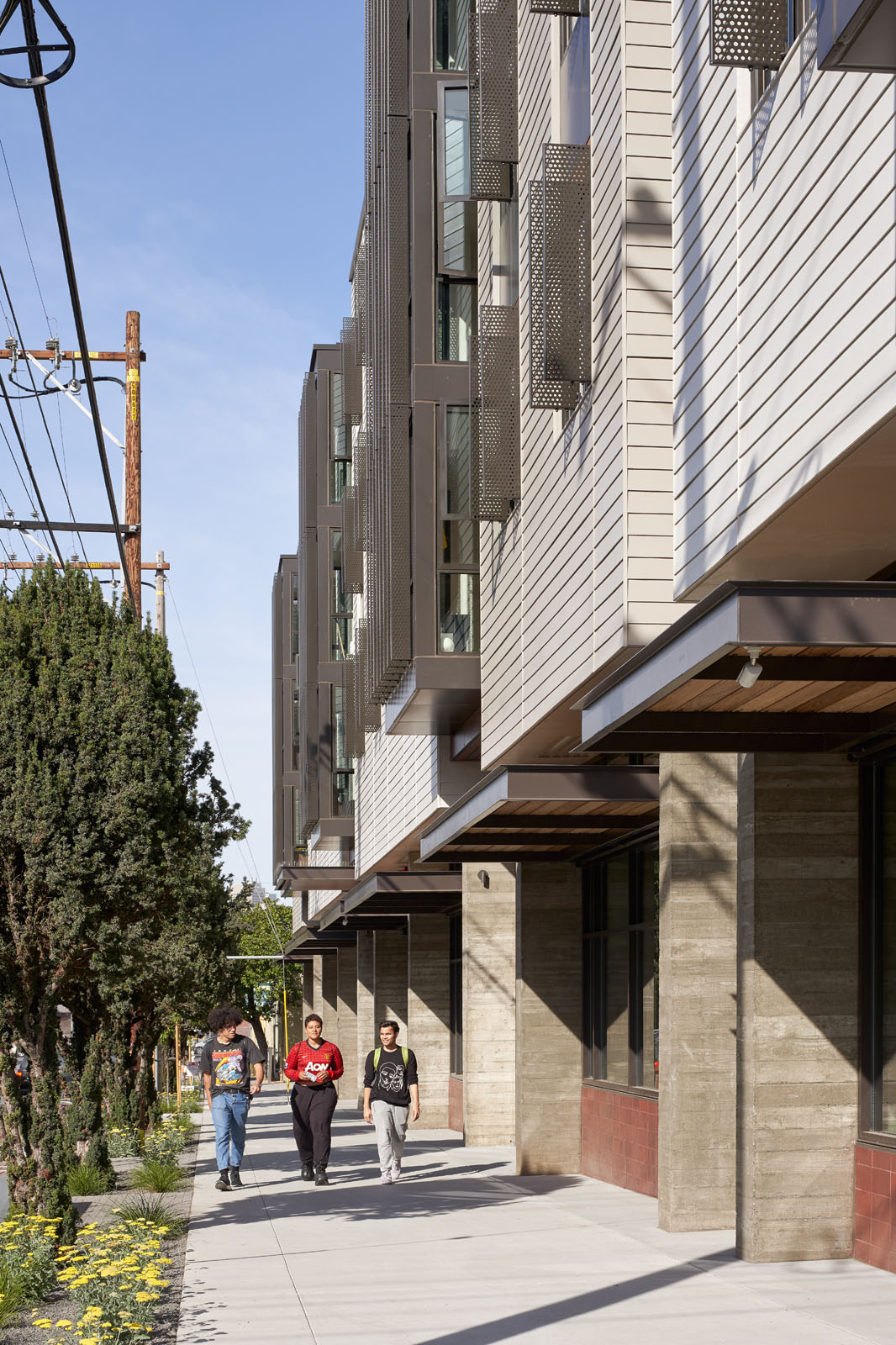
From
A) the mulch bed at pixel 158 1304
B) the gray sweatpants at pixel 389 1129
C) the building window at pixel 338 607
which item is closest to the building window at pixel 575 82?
the mulch bed at pixel 158 1304

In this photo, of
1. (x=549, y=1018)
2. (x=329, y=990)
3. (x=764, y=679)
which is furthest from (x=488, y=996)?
(x=329, y=990)

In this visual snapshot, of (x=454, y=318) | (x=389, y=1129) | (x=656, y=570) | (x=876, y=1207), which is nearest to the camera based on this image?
(x=876, y=1207)

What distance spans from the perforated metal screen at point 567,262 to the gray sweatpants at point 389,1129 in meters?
8.56

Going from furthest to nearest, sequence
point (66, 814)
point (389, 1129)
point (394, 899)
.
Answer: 1. point (394, 899)
2. point (389, 1129)
3. point (66, 814)

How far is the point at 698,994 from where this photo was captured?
13086 mm

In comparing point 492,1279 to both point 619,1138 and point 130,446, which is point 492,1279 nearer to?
point 619,1138

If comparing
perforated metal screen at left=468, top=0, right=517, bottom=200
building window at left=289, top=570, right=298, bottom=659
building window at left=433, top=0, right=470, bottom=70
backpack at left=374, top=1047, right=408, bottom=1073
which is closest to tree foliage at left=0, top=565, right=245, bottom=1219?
backpack at left=374, top=1047, right=408, bottom=1073

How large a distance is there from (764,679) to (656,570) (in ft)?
9.91

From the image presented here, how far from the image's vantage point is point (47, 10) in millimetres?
8539

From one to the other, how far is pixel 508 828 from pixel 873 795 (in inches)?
211

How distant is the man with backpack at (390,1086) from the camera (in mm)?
17812

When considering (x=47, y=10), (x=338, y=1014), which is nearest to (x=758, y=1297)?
(x=47, y=10)

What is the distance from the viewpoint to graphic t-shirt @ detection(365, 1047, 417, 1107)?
58.4ft

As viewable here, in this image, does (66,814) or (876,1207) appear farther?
(66,814)
